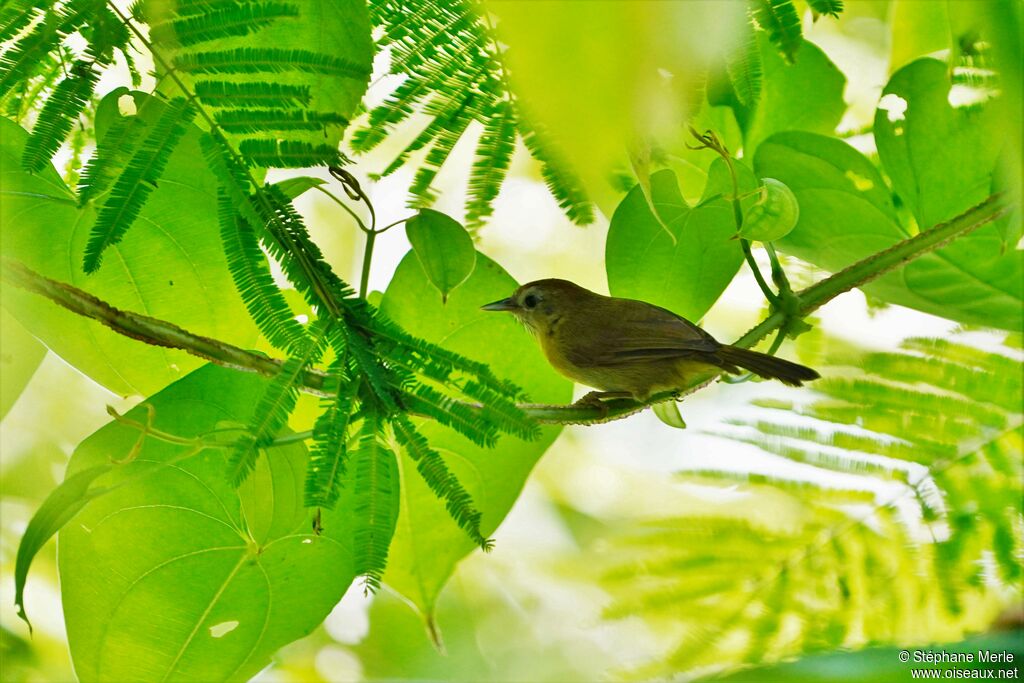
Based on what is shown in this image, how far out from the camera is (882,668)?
31 centimetres

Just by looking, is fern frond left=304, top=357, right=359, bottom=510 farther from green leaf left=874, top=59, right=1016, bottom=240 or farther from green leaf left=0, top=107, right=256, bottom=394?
green leaf left=874, top=59, right=1016, bottom=240

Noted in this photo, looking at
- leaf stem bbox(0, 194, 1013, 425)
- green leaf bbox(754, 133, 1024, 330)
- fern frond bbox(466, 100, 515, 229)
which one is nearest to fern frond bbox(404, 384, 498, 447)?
leaf stem bbox(0, 194, 1013, 425)

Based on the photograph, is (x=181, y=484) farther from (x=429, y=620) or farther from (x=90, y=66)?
(x=90, y=66)

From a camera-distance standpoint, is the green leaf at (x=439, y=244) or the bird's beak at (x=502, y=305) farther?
the bird's beak at (x=502, y=305)

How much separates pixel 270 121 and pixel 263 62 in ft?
0.19

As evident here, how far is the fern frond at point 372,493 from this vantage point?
94 centimetres

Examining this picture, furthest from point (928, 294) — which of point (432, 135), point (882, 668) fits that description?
point (882, 668)

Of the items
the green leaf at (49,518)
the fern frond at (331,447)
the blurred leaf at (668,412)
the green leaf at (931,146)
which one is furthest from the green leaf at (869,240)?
the green leaf at (49,518)

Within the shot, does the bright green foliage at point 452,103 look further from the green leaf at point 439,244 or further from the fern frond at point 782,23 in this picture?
the fern frond at point 782,23

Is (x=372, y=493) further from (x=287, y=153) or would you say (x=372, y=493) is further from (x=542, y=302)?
(x=542, y=302)

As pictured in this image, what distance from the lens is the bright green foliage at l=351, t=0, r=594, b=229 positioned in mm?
963

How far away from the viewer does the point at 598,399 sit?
1.33 metres

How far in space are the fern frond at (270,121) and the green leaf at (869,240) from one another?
611 mm

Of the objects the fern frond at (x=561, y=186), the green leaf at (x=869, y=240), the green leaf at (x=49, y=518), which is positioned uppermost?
the green leaf at (x=869, y=240)
